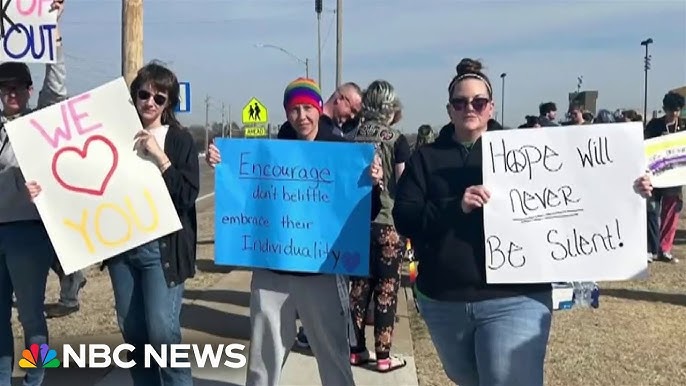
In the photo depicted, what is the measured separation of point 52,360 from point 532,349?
10.4ft

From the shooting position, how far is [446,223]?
310 centimetres

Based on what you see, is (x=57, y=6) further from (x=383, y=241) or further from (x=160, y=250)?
(x=383, y=241)

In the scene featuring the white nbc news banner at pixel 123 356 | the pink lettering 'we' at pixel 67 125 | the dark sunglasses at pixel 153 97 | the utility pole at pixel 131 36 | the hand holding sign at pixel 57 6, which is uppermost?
the utility pole at pixel 131 36

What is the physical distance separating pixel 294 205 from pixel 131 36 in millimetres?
5684

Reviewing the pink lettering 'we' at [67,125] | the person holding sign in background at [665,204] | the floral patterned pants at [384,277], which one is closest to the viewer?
the pink lettering 'we' at [67,125]

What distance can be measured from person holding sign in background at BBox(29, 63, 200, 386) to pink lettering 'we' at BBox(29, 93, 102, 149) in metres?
0.23

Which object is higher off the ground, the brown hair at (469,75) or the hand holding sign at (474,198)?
the brown hair at (469,75)

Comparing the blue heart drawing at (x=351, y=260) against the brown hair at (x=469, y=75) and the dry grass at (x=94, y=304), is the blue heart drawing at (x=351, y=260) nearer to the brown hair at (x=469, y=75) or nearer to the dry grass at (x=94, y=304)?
the brown hair at (x=469, y=75)

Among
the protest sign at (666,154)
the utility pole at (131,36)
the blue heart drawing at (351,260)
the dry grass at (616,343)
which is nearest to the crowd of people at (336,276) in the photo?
the blue heart drawing at (351,260)

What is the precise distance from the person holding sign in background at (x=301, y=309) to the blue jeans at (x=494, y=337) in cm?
62

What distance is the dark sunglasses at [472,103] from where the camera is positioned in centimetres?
305

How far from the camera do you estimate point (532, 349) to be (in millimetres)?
3010

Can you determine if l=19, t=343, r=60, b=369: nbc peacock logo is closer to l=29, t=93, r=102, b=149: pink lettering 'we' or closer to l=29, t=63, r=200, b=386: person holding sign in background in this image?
l=29, t=63, r=200, b=386: person holding sign in background

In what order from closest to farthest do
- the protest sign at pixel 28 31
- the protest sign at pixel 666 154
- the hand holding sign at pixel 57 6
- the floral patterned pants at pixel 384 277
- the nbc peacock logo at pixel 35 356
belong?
the nbc peacock logo at pixel 35 356, the protest sign at pixel 28 31, the hand holding sign at pixel 57 6, the floral patterned pants at pixel 384 277, the protest sign at pixel 666 154
